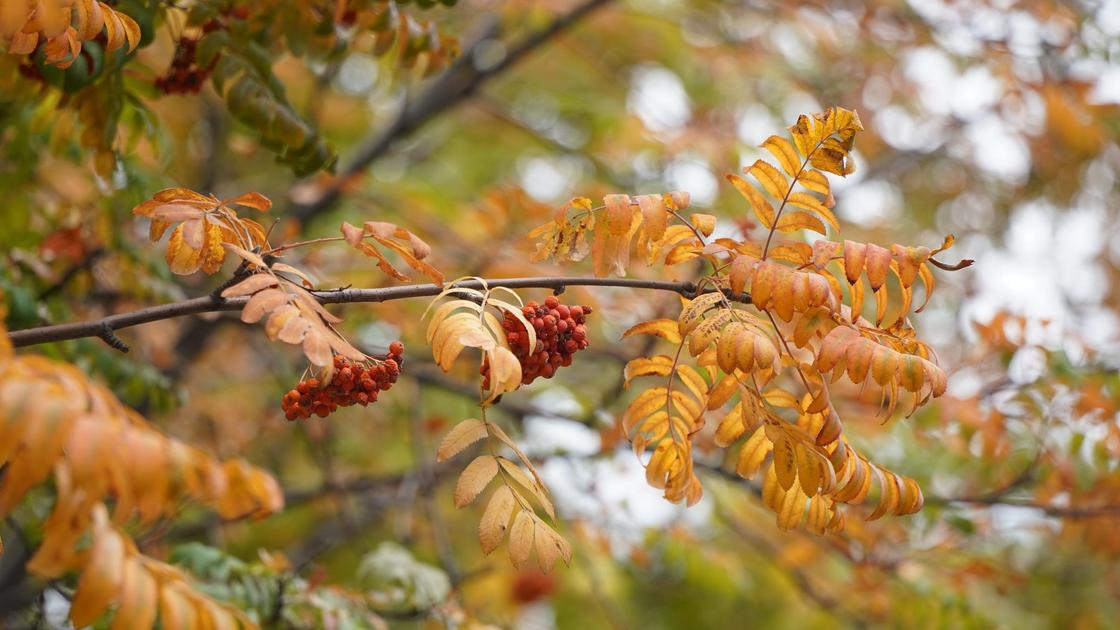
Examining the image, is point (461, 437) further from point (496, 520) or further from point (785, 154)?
point (785, 154)

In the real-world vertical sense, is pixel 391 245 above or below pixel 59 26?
below

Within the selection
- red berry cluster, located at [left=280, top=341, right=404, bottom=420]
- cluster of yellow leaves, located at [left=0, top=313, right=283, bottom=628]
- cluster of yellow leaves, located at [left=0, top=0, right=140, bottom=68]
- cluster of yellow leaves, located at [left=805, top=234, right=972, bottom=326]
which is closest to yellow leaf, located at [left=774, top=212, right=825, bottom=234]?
cluster of yellow leaves, located at [left=805, top=234, right=972, bottom=326]

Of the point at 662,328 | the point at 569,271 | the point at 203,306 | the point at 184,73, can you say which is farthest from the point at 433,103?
the point at 203,306

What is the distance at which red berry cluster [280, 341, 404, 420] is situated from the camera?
6.42ft

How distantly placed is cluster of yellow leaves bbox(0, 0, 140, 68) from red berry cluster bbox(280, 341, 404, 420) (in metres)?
0.81

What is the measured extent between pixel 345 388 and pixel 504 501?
378mm

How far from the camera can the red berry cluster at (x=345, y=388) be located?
1958mm

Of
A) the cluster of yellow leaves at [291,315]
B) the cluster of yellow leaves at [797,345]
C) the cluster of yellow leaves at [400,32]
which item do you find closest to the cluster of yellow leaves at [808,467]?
the cluster of yellow leaves at [797,345]

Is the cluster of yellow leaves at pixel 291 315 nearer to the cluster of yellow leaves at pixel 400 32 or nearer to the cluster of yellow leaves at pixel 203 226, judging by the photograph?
the cluster of yellow leaves at pixel 203 226

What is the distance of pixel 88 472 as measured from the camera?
4.56 feet

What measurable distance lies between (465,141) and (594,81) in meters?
1.52

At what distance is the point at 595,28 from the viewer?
692 cm

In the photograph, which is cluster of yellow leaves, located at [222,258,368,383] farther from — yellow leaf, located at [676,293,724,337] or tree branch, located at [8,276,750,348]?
yellow leaf, located at [676,293,724,337]

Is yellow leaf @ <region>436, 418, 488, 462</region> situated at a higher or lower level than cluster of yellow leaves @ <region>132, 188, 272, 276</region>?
lower
